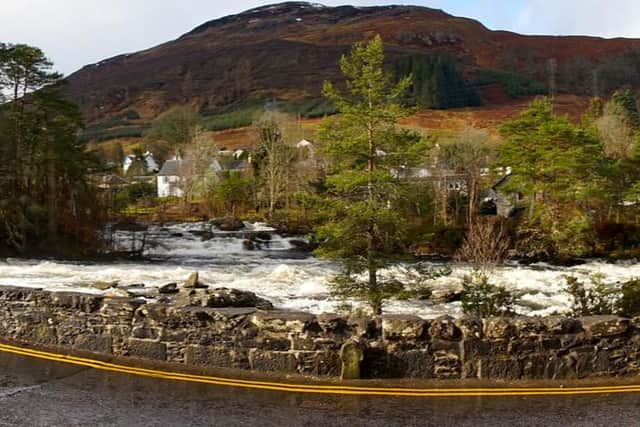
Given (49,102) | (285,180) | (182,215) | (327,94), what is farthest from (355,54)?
(182,215)

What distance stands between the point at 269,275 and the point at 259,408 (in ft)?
83.3

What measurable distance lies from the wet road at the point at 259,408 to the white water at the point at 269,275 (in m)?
13.9

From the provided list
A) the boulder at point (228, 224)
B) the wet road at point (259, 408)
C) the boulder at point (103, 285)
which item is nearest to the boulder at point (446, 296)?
the boulder at point (103, 285)

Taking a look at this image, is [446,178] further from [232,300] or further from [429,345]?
[429,345]

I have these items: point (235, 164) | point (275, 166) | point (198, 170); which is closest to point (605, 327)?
point (275, 166)

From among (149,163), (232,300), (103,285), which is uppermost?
(149,163)

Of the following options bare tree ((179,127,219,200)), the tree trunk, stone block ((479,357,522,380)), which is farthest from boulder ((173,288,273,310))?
bare tree ((179,127,219,200))

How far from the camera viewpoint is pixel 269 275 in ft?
110

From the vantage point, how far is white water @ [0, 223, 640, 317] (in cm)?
2477

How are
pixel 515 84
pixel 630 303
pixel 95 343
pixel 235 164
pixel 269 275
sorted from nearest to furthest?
pixel 95 343, pixel 630 303, pixel 269 275, pixel 235 164, pixel 515 84

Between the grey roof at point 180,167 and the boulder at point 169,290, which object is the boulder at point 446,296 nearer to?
the boulder at point 169,290

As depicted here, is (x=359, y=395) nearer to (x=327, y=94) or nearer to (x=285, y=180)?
(x=327, y=94)

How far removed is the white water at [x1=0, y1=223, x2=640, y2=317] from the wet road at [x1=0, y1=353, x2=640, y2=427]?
45.6 ft

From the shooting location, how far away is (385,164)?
17156 mm
